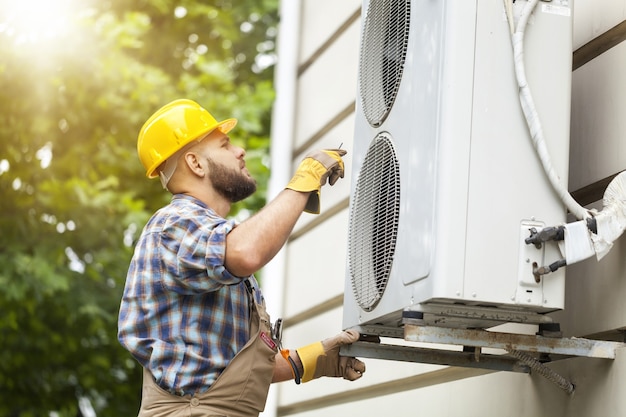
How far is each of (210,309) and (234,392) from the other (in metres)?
→ 0.23

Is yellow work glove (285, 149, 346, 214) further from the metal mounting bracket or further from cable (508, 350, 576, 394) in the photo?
cable (508, 350, 576, 394)

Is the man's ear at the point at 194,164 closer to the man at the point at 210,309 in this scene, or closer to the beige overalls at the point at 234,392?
the man at the point at 210,309

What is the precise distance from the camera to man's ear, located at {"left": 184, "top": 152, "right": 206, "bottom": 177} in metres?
2.80

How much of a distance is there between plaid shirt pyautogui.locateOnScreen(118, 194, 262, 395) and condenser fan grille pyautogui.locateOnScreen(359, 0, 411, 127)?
1.63 ft

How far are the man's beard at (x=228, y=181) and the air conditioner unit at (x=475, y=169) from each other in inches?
28.0

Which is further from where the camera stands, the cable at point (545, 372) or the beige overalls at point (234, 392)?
the beige overalls at point (234, 392)

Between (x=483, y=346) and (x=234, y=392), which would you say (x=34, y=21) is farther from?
(x=483, y=346)

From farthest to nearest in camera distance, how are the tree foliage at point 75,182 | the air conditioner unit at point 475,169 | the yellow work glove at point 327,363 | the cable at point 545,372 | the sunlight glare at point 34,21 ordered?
the tree foliage at point 75,182, the sunlight glare at point 34,21, the yellow work glove at point 327,363, the cable at point 545,372, the air conditioner unit at point 475,169

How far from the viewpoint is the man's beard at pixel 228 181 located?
282 centimetres

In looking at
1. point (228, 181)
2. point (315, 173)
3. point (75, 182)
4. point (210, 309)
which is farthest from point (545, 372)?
point (75, 182)

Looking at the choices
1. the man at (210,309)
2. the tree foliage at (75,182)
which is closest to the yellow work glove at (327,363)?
the man at (210,309)

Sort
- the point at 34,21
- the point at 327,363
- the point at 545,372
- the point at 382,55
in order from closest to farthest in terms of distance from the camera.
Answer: the point at 545,372, the point at 382,55, the point at 327,363, the point at 34,21

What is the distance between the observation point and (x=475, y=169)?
1.96m

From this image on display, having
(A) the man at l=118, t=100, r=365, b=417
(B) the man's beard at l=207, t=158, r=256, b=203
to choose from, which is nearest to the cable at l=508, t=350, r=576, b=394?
(A) the man at l=118, t=100, r=365, b=417
